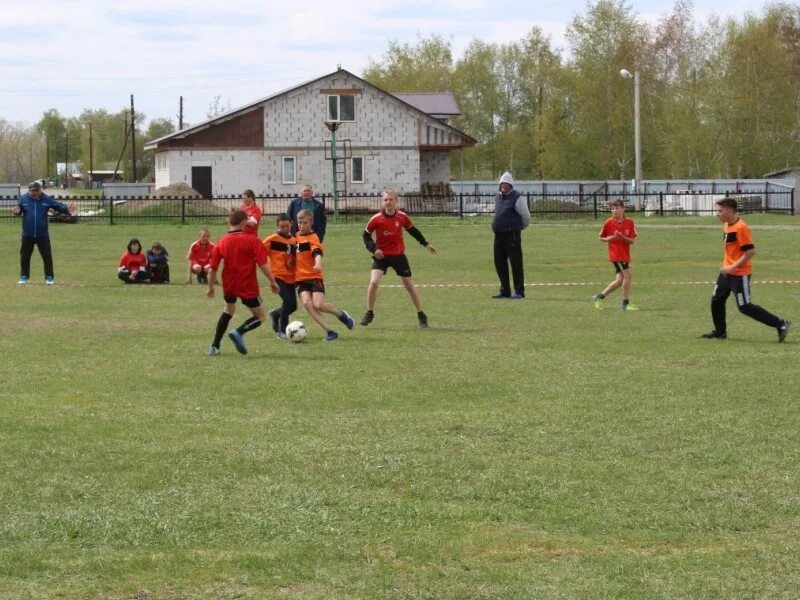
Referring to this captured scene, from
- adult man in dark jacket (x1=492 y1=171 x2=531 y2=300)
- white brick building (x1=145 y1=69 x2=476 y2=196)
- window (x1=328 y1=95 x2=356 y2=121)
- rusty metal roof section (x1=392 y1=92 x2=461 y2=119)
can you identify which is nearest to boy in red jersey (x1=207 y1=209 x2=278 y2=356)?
adult man in dark jacket (x1=492 y1=171 x2=531 y2=300)

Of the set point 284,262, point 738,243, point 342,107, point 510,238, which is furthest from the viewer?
point 342,107

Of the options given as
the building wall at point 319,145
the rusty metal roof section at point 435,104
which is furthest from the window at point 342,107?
the rusty metal roof section at point 435,104

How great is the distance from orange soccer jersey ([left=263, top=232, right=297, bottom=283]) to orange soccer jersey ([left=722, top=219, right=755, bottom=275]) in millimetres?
4908

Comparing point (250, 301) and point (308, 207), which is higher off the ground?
point (308, 207)

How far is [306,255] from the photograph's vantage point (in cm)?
1598

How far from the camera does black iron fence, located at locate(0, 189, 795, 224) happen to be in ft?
173

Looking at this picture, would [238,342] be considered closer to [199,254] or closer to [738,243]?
[738,243]

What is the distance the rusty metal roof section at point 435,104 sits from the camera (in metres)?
77.6

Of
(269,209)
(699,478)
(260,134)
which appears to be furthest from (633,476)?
(260,134)

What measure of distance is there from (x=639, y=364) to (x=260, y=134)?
56.3m

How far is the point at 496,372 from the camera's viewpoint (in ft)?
42.5

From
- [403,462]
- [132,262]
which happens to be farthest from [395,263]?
[132,262]

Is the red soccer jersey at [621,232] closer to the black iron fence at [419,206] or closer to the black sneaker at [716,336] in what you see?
the black sneaker at [716,336]

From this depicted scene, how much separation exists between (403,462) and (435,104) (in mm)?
71395
